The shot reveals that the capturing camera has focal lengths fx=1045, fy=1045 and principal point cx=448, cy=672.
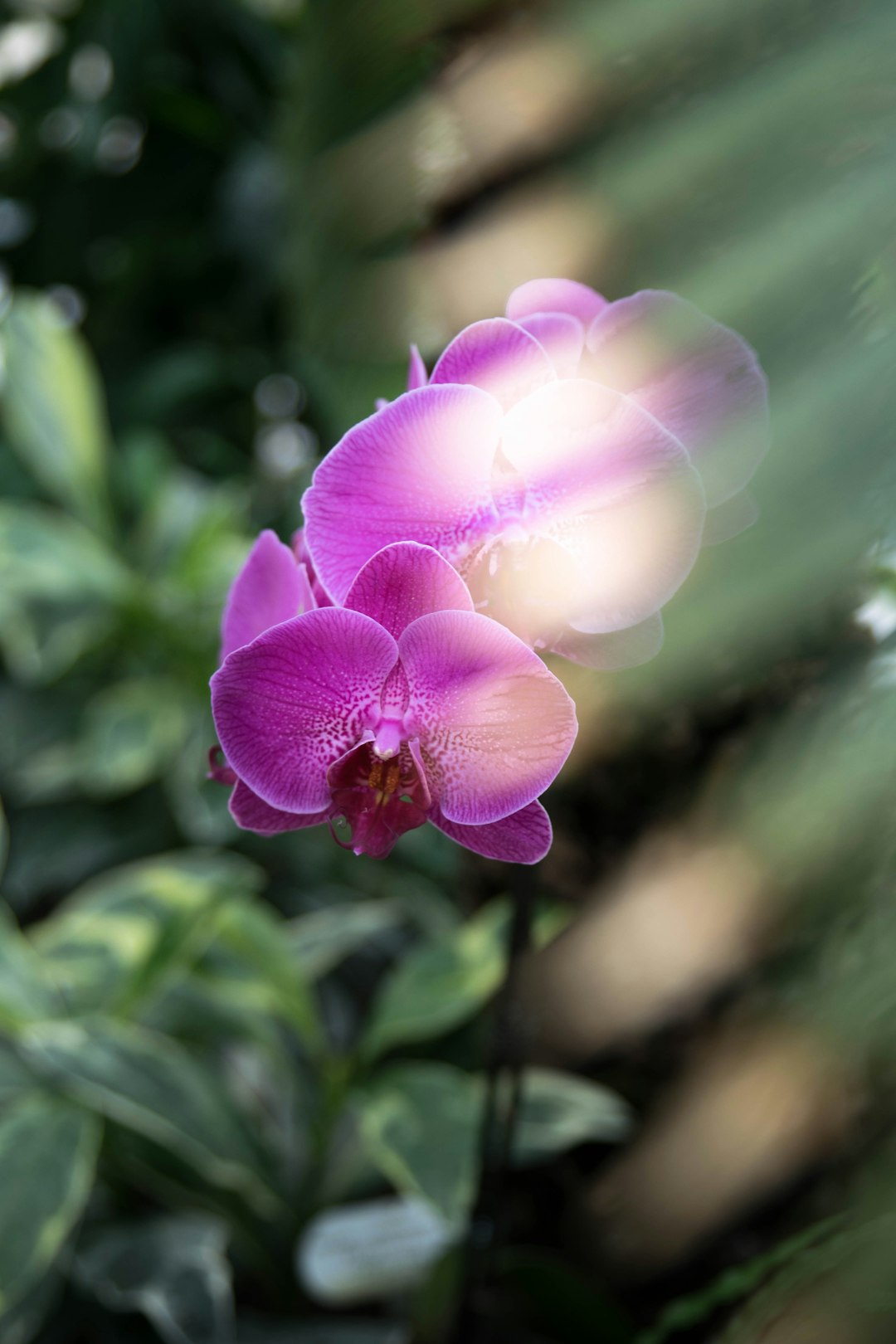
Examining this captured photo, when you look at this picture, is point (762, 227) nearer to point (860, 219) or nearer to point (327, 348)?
point (860, 219)

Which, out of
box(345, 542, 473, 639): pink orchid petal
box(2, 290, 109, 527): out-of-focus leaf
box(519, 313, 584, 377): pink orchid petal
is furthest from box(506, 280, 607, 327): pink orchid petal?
box(2, 290, 109, 527): out-of-focus leaf

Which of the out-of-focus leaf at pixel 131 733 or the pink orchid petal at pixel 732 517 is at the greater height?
the pink orchid petal at pixel 732 517

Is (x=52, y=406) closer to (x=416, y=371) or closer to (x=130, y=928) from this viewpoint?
(x=130, y=928)

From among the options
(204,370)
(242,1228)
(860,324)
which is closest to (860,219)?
(860,324)

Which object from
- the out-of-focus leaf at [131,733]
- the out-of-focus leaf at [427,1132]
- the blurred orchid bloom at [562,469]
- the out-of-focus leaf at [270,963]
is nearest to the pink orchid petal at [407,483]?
the blurred orchid bloom at [562,469]

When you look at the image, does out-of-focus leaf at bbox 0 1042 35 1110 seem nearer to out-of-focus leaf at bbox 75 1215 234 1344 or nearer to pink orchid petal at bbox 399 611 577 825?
out-of-focus leaf at bbox 75 1215 234 1344

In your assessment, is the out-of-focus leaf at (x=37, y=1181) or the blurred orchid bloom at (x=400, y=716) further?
the out-of-focus leaf at (x=37, y=1181)

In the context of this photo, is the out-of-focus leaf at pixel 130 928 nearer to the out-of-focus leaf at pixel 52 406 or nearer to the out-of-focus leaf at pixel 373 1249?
the out-of-focus leaf at pixel 373 1249
